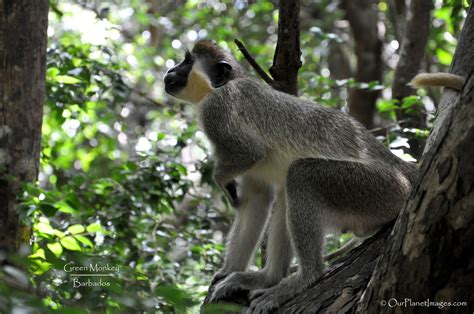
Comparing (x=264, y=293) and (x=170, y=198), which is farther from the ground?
(x=170, y=198)

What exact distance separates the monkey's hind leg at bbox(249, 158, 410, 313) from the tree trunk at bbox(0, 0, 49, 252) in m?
2.73

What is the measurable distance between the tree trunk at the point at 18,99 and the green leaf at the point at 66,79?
A: 0.56 metres

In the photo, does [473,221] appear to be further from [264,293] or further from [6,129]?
[6,129]

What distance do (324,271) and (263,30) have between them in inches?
374

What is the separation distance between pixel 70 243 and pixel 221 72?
2.42 m

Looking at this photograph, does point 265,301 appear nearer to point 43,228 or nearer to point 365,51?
point 43,228

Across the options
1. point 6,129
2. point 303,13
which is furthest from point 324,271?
point 303,13

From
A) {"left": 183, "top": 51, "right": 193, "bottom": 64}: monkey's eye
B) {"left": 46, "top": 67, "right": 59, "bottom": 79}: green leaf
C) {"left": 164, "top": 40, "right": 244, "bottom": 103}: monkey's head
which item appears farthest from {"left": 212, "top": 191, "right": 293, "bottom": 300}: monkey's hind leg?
{"left": 46, "top": 67, "right": 59, "bottom": 79}: green leaf

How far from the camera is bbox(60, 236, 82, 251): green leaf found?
566 cm

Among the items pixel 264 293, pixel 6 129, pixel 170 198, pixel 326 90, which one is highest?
pixel 326 90

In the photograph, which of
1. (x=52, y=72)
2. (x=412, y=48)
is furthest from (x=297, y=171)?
(x=412, y=48)

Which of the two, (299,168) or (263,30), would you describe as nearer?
(299,168)

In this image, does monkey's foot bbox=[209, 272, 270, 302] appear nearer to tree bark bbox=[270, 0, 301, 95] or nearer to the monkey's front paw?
the monkey's front paw

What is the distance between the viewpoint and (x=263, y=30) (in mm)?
13805
